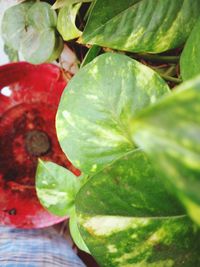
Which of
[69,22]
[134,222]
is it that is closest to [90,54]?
[69,22]

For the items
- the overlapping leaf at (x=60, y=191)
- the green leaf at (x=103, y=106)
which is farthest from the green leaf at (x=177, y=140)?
the overlapping leaf at (x=60, y=191)

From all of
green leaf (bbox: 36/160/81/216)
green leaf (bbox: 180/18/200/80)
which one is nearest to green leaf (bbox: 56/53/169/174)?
green leaf (bbox: 180/18/200/80)

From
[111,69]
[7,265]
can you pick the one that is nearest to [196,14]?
[111,69]

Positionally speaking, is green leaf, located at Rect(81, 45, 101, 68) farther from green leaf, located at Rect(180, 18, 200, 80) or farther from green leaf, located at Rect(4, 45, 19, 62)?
green leaf, located at Rect(4, 45, 19, 62)

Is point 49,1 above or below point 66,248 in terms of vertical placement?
above

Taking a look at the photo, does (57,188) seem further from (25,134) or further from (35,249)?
(25,134)

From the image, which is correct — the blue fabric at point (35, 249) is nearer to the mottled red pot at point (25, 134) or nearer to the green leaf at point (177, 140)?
the mottled red pot at point (25, 134)

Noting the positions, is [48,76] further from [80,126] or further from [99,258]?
[99,258]
